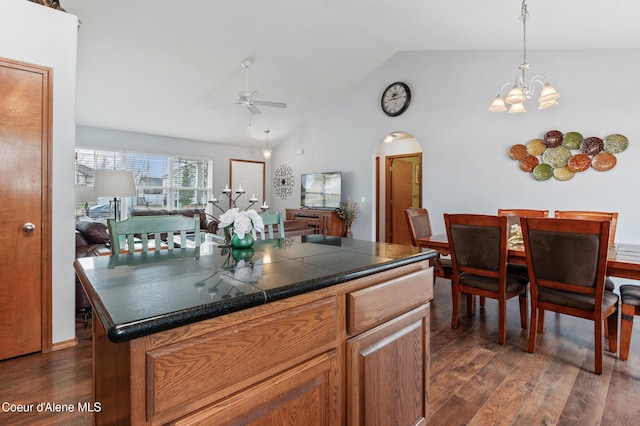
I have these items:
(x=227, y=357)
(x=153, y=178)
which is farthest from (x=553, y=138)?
Answer: (x=153, y=178)

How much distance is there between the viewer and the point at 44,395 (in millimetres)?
1839

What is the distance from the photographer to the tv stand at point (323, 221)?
6348mm

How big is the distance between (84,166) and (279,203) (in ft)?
13.3

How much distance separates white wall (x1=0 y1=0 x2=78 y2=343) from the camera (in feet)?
7.70

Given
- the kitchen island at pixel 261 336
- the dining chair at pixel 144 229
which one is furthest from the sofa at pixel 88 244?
the kitchen island at pixel 261 336

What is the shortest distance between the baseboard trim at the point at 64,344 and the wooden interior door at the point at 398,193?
535 centimetres

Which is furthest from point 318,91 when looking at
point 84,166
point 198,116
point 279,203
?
point 84,166

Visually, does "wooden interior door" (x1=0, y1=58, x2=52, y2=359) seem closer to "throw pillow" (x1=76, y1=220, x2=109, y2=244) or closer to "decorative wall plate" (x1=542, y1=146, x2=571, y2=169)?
"throw pillow" (x1=76, y1=220, x2=109, y2=244)

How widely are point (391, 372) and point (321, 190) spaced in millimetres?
5708

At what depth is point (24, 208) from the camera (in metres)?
2.30

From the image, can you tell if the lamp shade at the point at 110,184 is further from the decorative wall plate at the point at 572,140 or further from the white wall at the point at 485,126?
the decorative wall plate at the point at 572,140

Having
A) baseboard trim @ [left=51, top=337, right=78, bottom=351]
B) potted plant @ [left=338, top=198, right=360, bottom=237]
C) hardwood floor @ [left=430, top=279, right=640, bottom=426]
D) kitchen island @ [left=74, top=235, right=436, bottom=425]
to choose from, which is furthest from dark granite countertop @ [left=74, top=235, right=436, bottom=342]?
potted plant @ [left=338, top=198, right=360, bottom=237]

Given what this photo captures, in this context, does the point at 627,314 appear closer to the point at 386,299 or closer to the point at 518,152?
the point at 386,299

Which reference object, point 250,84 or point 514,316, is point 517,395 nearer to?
point 514,316
